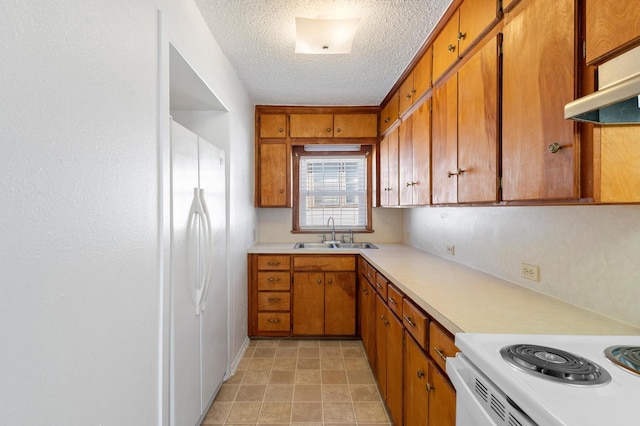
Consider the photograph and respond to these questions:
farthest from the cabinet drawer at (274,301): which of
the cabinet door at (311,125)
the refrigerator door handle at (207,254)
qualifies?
the cabinet door at (311,125)

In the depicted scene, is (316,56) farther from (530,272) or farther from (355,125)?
(530,272)

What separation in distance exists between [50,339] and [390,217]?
131 inches

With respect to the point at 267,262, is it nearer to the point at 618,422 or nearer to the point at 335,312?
the point at 335,312

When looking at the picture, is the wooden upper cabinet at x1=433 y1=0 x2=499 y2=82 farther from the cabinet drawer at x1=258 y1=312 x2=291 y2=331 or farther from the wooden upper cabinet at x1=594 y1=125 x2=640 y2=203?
the cabinet drawer at x1=258 y1=312 x2=291 y2=331

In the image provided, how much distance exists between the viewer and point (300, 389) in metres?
2.23

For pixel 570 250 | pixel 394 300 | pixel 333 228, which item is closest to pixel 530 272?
pixel 570 250

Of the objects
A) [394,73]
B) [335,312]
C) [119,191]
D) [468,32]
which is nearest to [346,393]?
[335,312]

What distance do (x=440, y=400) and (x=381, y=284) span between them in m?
0.96

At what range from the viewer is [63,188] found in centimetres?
75

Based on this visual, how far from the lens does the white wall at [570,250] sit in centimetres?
106

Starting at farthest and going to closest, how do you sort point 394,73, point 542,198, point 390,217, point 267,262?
point 390,217, point 267,262, point 394,73, point 542,198

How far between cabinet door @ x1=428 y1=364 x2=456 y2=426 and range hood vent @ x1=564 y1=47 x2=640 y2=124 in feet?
3.26

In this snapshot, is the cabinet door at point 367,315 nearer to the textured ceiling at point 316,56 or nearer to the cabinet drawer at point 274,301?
the cabinet drawer at point 274,301

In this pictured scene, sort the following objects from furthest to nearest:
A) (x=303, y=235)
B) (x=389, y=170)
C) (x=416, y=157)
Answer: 1. (x=303, y=235)
2. (x=389, y=170)
3. (x=416, y=157)
